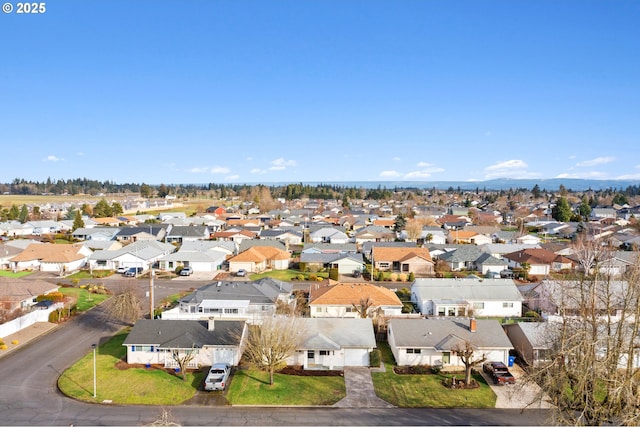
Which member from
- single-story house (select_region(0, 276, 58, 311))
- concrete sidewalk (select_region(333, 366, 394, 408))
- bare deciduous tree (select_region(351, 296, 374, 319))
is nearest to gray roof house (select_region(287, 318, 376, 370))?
concrete sidewalk (select_region(333, 366, 394, 408))

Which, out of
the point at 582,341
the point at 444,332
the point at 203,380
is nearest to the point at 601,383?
the point at 582,341

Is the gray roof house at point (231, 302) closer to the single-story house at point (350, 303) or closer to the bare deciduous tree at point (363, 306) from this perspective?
the single-story house at point (350, 303)

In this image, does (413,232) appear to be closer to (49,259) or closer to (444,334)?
(444,334)

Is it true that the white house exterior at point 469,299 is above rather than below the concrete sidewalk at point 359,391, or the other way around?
above

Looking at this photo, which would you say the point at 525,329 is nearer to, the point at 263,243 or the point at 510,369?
the point at 510,369

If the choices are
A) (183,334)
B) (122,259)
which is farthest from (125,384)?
(122,259)

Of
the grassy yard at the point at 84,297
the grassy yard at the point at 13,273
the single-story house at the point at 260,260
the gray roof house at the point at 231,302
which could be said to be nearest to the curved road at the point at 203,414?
the gray roof house at the point at 231,302
